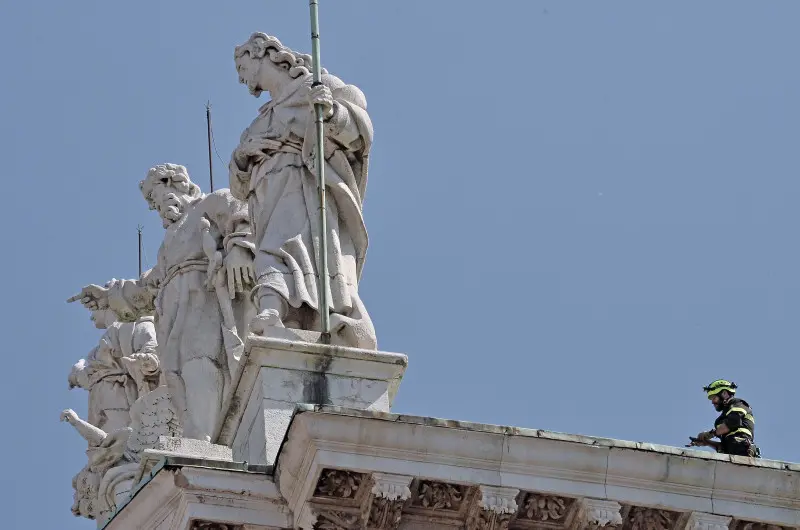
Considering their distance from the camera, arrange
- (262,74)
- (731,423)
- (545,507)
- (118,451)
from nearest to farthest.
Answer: (545,507) → (731,423) → (262,74) → (118,451)

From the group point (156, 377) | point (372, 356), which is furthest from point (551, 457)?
point (156, 377)

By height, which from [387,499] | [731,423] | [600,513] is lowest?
[387,499]

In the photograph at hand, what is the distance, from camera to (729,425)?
2167 centimetres

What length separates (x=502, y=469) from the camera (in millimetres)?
19953

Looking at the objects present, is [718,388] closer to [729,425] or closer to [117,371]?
[729,425]

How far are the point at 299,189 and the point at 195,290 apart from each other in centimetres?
316

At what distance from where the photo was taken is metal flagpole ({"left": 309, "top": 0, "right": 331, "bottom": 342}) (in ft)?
71.9

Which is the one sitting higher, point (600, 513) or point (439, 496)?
point (600, 513)

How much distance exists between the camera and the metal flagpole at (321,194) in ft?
71.9

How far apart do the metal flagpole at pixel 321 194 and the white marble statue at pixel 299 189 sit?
123 mm

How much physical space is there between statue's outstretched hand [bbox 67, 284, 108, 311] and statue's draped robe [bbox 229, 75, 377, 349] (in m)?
5.82

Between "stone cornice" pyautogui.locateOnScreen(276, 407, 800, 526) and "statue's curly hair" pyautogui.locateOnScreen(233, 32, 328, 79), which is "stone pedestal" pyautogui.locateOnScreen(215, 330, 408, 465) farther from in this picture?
"statue's curly hair" pyautogui.locateOnScreen(233, 32, 328, 79)

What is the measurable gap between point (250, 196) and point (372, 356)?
309cm

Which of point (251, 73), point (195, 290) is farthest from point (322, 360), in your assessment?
point (195, 290)
